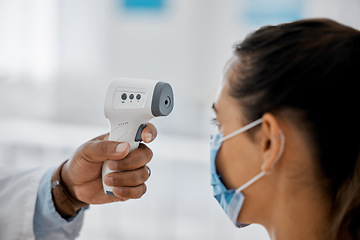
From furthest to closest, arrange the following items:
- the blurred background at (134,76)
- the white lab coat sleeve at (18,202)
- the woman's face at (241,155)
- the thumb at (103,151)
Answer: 1. the blurred background at (134,76)
2. the white lab coat sleeve at (18,202)
3. the thumb at (103,151)
4. the woman's face at (241,155)

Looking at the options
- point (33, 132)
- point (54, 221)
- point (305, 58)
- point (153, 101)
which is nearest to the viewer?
point (305, 58)

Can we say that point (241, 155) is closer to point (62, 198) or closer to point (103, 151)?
point (103, 151)

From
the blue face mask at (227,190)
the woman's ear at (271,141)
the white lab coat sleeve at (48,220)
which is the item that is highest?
the woman's ear at (271,141)

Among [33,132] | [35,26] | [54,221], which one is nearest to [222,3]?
[35,26]

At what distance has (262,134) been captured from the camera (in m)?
0.92

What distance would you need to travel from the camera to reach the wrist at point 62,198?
49.9 inches

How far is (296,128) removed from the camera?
884 millimetres

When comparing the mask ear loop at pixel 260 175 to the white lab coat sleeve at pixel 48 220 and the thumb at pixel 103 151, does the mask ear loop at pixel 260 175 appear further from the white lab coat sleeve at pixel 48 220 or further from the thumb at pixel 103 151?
the white lab coat sleeve at pixel 48 220

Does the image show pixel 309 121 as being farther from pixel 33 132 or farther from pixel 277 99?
pixel 33 132

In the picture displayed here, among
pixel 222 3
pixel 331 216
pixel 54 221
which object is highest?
pixel 222 3

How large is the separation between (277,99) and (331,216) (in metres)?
0.33

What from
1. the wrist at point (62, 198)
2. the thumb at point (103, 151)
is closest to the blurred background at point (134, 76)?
the wrist at point (62, 198)

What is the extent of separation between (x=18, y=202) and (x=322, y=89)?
100 cm

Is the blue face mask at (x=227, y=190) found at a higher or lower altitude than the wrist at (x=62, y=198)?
higher
